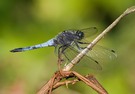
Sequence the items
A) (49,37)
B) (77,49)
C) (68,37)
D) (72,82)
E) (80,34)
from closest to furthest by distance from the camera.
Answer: (72,82) < (77,49) < (68,37) < (80,34) < (49,37)

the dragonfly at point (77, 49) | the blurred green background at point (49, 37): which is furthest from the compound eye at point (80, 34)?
the blurred green background at point (49, 37)

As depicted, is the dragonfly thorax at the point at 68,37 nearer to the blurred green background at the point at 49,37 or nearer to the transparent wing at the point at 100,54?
the transparent wing at the point at 100,54

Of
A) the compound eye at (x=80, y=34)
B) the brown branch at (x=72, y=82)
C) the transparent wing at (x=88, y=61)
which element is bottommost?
the brown branch at (x=72, y=82)

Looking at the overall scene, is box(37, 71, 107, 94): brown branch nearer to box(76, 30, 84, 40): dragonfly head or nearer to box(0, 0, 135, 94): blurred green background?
box(76, 30, 84, 40): dragonfly head

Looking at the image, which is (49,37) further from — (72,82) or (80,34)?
(72,82)

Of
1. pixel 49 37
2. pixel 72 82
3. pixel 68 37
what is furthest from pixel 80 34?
pixel 49 37

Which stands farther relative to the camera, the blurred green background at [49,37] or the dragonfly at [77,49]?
the blurred green background at [49,37]

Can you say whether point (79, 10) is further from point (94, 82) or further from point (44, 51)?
point (94, 82)

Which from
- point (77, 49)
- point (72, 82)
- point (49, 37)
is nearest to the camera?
point (72, 82)

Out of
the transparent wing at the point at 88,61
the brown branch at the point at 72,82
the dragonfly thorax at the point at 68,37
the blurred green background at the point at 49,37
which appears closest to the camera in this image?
the brown branch at the point at 72,82
